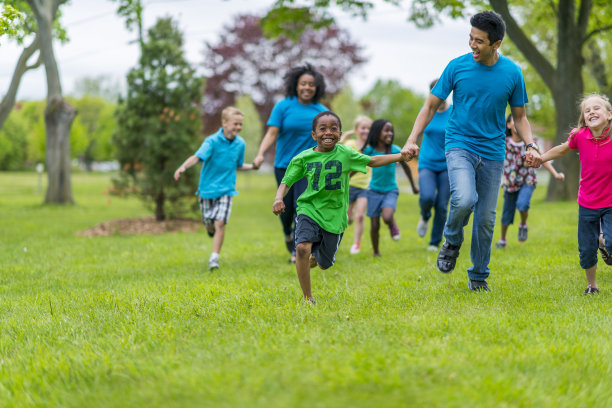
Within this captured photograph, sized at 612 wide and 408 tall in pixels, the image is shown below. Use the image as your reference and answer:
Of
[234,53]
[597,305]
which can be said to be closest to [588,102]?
[597,305]

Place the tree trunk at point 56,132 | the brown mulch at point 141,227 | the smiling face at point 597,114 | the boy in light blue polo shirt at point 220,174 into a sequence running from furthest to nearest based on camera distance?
the tree trunk at point 56,132, the brown mulch at point 141,227, the boy in light blue polo shirt at point 220,174, the smiling face at point 597,114

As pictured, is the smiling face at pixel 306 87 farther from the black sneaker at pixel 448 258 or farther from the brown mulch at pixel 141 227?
the brown mulch at pixel 141 227

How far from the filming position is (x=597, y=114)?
16.9ft

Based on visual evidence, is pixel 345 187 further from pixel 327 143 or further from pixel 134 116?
pixel 134 116

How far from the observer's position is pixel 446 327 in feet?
13.4

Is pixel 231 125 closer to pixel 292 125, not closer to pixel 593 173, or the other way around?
pixel 292 125

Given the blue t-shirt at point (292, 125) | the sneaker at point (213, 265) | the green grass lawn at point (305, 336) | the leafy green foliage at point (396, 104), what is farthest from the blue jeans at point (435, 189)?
the leafy green foliage at point (396, 104)

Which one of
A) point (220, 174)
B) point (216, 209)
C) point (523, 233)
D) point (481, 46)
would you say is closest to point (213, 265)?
point (216, 209)

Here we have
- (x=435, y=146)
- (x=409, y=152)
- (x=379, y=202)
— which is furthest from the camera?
(x=379, y=202)

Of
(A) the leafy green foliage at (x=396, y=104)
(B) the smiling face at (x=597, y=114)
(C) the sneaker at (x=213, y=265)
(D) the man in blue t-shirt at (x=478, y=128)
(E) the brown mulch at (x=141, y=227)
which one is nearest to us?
(D) the man in blue t-shirt at (x=478, y=128)

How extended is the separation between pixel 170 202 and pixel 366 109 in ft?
106

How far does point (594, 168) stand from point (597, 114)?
0.48 meters

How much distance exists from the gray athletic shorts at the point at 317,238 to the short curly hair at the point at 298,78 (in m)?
2.64

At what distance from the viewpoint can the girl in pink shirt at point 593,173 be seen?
5.18 metres
